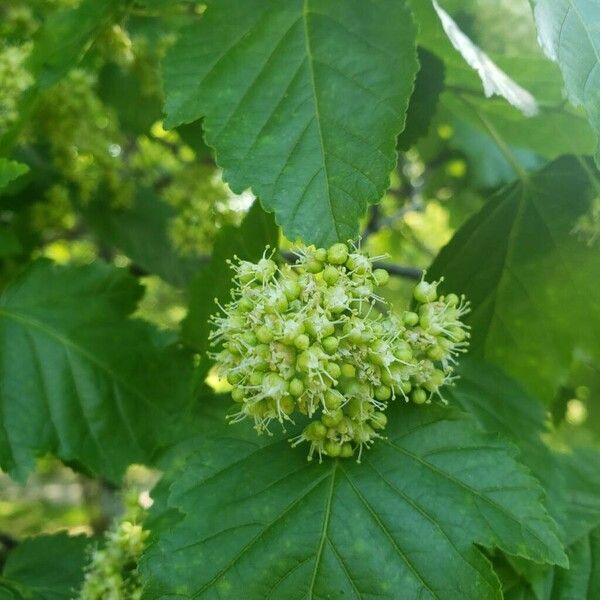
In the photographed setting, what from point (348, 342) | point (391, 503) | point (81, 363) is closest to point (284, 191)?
point (348, 342)

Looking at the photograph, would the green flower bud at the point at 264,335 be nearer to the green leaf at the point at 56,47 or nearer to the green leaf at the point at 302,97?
the green leaf at the point at 302,97

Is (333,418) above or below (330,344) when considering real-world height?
below

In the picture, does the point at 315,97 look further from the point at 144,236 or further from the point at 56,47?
the point at 144,236

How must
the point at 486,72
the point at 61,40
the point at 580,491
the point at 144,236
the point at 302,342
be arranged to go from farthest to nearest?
the point at 144,236 → the point at 580,491 → the point at 61,40 → the point at 486,72 → the point at 302,342

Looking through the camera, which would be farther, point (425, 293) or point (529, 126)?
point (529, 126)

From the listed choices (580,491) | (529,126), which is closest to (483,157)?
(529,126)

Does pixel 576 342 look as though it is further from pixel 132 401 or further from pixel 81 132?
pixel 81 132

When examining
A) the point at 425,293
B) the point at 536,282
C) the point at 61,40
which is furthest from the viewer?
the point at 536,282
